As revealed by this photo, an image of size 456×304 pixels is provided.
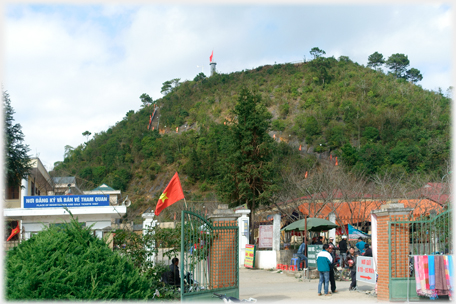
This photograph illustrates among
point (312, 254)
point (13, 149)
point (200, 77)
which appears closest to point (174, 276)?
point (312, 254)

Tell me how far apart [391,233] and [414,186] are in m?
21.7

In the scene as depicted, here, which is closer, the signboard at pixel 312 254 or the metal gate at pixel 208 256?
the metal gate at pixel 208 256

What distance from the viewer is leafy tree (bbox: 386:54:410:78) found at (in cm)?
9575

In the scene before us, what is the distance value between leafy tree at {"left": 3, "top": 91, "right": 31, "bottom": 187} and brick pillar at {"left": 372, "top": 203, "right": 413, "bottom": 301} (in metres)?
12.8

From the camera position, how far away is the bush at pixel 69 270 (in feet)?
20.8

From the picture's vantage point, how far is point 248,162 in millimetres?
30297

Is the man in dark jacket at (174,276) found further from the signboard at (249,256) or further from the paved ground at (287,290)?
the signboard at (249,256)

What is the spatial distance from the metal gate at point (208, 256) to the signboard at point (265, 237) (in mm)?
9691

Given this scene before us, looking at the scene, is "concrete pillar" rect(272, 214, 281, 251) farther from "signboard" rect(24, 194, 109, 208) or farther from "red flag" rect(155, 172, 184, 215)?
"red flag" rect(155, 172, 184, 215)

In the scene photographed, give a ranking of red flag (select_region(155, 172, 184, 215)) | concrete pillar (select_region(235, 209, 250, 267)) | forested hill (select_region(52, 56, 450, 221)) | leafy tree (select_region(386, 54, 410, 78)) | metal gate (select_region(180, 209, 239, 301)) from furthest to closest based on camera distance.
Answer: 1. leafy tree (select_region(386, 54, 410, 78))
2. forested hill (select_region(52, 56, 450, 221))
3. concrete pillar (select_region(235, 209, 250, 267))
4. red flag (select_region(155, 172, 184, 215))
5. metal gate (select_region(180, 209, 239, 301))

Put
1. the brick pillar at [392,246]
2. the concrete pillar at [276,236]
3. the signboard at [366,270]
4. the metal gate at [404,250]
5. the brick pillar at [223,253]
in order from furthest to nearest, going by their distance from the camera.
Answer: the concrete pillar at [276,236]
the signboard at [366,270]
the brick pillar at [223,253]
the brick pillar at [392,246]
the metal gate at [404,250]

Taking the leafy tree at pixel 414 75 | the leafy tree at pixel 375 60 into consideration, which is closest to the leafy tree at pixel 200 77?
the leafy tree at pixel 375 60

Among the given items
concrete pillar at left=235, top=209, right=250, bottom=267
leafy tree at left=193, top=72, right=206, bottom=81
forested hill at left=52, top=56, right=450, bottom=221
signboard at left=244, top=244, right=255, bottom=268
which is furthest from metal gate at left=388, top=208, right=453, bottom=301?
leafy tree at left=193, top=72, right=206, bottom=81

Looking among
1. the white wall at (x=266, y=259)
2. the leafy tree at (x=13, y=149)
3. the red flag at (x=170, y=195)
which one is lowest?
the white wall at (x=266, y=259)
